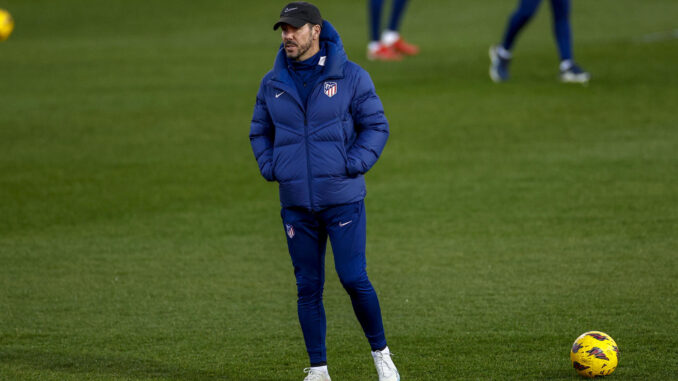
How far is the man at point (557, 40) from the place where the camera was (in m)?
14.6

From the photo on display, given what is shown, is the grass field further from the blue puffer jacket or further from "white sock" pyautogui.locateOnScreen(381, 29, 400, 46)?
the blue puffer jacket

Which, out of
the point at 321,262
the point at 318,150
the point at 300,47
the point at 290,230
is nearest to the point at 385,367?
the point at 321,262

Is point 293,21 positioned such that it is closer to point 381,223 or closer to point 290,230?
point 290,230

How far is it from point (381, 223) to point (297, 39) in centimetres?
447

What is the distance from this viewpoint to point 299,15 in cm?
530

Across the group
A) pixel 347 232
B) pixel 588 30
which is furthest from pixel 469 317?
pixel 588 30

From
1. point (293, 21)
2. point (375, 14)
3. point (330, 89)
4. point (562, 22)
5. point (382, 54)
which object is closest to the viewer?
point (293, 21)

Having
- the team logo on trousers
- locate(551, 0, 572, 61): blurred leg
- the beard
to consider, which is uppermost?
the beard

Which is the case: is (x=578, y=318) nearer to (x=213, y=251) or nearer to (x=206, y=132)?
(x=213, y=251)

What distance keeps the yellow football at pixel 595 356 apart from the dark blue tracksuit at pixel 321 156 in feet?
3.81

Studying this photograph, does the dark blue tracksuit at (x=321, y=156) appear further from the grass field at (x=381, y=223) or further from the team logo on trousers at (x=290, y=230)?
the grass field at (x=381, y=223)

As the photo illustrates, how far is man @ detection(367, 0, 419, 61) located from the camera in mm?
17625

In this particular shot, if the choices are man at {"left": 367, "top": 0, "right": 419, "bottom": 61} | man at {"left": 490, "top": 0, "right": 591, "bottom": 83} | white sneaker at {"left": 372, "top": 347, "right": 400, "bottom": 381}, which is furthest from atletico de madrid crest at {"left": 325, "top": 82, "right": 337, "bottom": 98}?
man at {"left": 367, "top": 0, "right": 419, "bottom": 61}

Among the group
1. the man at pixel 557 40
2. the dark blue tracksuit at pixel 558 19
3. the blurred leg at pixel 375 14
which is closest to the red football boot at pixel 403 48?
the blurred leg at pixel 375 14
